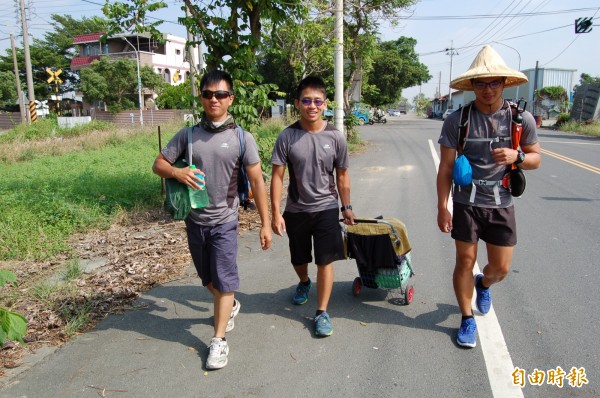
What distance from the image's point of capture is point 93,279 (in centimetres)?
458

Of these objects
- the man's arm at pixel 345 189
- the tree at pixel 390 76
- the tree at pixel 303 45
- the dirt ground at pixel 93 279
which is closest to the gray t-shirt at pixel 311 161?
the man's arm at pixel 345 189

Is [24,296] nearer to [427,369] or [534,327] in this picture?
[427,369]

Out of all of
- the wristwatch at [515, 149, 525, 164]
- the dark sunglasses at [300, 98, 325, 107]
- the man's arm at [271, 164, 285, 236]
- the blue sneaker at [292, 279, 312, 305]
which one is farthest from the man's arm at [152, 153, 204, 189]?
the wristwatch at [515, 149, 525, 164]

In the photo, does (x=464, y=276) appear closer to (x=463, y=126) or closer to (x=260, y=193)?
(x=463, y=126)

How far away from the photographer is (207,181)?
314cm

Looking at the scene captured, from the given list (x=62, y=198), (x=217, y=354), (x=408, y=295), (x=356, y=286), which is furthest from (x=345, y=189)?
(x=62, y=198)

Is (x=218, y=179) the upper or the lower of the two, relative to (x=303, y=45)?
lower

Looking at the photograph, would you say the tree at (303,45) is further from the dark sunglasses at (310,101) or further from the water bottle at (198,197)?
the water bottle at (198,197)

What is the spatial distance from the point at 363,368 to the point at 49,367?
2091 millimetres

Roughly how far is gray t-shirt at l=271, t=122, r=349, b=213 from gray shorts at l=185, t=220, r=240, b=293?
1.93 feet

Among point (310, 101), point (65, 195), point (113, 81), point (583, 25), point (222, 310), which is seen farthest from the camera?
point (113, 81)

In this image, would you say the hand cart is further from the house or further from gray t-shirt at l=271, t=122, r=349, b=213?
the house

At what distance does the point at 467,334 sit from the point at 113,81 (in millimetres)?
41217

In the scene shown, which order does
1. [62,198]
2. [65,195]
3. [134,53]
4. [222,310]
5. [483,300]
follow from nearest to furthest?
[222,310], [483,300], [62,198], [65,195], [134,53]
